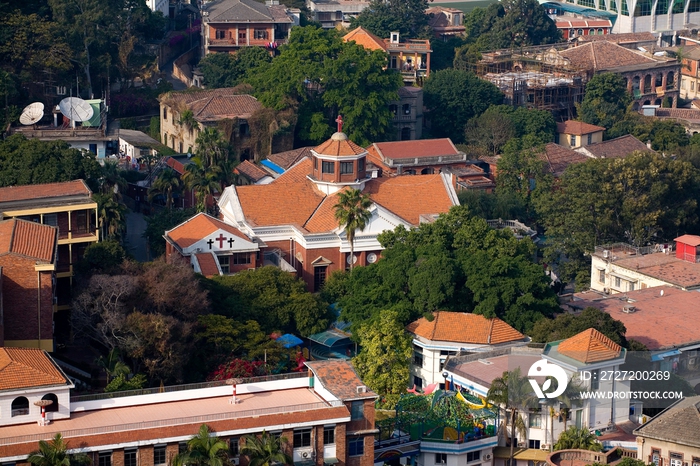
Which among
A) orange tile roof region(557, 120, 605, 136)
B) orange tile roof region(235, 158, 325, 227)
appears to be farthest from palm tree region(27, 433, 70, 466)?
orange tile roof region(557, 120, 605, 136)

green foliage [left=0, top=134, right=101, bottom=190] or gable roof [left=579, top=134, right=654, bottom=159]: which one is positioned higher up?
green foliage [left=0, top=134, right=101, bottom=190]

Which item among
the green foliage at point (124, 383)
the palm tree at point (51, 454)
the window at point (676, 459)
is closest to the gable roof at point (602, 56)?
the window at point (676, 459)

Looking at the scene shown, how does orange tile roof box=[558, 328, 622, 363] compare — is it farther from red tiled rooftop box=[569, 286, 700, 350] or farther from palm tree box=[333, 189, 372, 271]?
palm tree box=[333, 189, 372, 271]

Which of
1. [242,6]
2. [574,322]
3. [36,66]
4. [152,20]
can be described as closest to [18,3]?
[36,66]

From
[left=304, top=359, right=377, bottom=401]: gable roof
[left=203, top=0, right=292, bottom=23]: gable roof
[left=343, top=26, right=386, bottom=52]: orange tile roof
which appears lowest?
[left=304, top=359, right=377, bottom=401]: gable roof

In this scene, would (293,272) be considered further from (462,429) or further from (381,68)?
(381,68)

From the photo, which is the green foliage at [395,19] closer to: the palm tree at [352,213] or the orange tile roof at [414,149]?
the orange tile roof at [414,149]

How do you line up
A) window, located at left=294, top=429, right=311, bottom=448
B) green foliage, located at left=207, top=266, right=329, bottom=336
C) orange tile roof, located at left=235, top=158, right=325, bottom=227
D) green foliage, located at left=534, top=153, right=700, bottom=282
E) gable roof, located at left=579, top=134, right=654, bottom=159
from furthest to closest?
gable roof, located at left=579, top=134, right=654, bottom=159 < green foliage, located at left=534, top=153, right=700, bottom=282 < orange tile roof, located at left=235, top=158, right=325, bottom=227 < green foliage, located at left=207, top=266, right=329, bottom=336 < window, located at left=294, top=429, right=311, bottom=448
